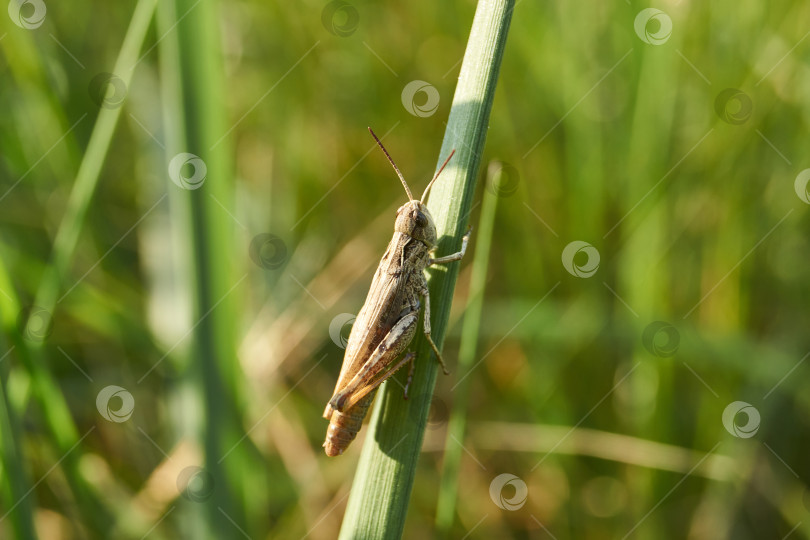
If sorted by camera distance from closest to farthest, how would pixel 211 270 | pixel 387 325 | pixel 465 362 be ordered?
pixel 211 270 < pixel 465 362 < pixel 387 325

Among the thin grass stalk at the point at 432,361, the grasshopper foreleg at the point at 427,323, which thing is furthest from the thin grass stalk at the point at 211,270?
the grasshopper foreleg at the point at 427,323

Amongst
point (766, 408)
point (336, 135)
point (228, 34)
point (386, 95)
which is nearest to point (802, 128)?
point (766, 408)

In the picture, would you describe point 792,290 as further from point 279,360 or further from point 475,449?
point 279,360

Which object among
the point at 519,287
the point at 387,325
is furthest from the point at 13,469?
the point at 519,287

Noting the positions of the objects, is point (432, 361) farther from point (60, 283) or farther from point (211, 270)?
point (60, 283)

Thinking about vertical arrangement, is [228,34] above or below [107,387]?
above

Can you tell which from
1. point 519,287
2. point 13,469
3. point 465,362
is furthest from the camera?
point 519,287

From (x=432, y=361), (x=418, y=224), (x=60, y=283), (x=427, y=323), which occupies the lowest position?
(x=432, y=361)
